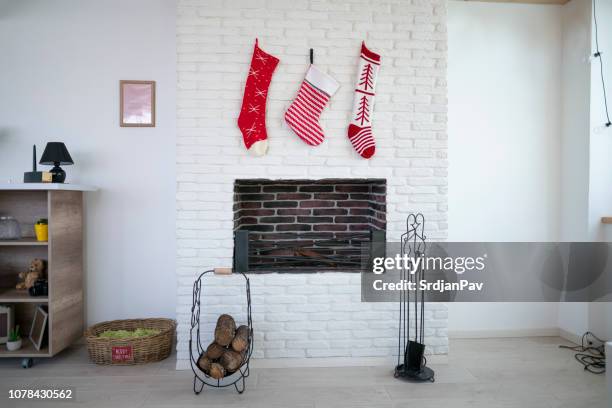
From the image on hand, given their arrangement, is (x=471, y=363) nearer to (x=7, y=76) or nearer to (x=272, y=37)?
(x=272, y=37)

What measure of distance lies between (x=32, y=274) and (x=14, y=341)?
0.38m

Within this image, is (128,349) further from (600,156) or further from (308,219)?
(600,156)

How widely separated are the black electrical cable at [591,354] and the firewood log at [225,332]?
198 cm

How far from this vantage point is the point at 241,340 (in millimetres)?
2652

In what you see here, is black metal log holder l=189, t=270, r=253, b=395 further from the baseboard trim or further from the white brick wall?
the baseboard trim

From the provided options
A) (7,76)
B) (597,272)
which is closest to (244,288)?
(7,76)

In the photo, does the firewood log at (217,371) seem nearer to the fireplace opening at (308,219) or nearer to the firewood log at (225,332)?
the firewood log at (225,332)

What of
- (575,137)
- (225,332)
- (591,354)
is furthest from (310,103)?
(591,354)

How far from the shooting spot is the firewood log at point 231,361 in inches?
102

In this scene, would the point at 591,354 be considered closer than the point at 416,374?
No

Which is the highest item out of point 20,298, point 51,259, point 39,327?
point 51,259

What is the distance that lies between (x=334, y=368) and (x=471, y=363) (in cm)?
80

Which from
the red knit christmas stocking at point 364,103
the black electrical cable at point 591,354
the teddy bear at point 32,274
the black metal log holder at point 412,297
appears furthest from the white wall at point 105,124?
the black electrical cable at point 591,354

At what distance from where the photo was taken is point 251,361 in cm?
296
